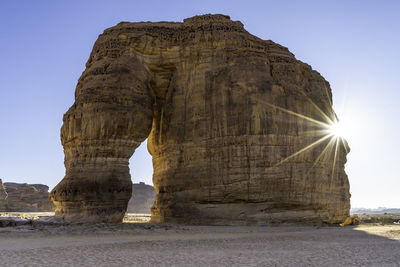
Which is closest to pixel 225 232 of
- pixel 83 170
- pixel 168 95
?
pixel 83 170

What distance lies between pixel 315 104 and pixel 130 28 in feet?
40.4

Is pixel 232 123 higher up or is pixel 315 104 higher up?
pixel 315 104

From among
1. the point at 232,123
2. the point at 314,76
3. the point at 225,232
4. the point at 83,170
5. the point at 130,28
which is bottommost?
the point at 225,232

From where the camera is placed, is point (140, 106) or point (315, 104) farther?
point (315, 104)

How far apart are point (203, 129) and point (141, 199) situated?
2493 inches

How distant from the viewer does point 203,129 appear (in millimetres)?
22156

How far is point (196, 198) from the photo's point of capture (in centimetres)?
2105

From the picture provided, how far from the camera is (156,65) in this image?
78.4 ft

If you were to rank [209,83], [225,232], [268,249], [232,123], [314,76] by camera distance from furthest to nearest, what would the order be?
[314,76] < [209,83] < [232,123] < [225,232] < [268,249]

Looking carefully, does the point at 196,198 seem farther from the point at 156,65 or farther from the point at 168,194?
the point at 156,65

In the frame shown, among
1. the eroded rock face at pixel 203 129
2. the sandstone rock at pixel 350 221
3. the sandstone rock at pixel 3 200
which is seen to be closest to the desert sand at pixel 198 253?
the eroded rock face at pixel 203 129

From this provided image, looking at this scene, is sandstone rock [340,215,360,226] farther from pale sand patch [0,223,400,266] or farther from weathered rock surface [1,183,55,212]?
weathered rock surface [1,183,55,212]

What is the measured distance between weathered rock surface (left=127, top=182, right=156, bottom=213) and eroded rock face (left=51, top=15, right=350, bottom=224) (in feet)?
184

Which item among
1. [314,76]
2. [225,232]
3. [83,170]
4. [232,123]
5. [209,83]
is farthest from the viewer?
[314,76]
